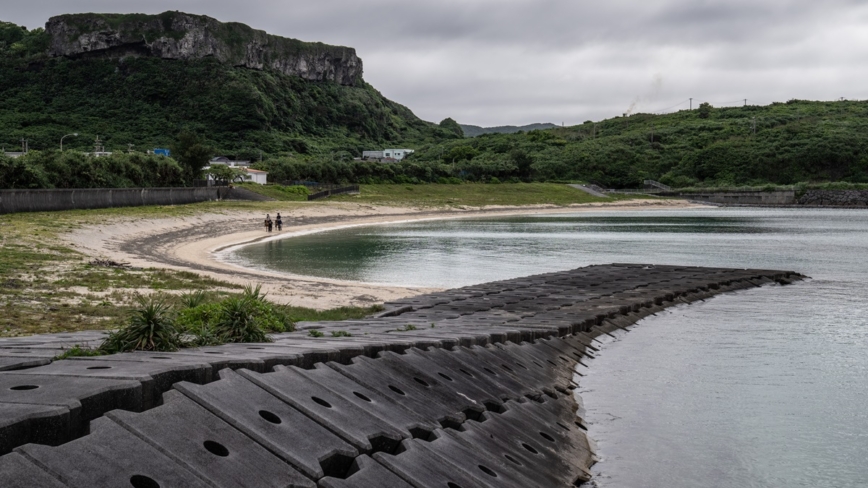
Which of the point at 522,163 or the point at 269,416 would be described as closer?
the point at 269,416

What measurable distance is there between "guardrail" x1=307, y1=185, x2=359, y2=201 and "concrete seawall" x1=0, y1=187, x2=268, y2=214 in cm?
2075

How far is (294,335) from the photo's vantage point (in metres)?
13.3

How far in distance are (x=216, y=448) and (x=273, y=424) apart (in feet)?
2.76

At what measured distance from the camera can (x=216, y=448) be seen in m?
6.50

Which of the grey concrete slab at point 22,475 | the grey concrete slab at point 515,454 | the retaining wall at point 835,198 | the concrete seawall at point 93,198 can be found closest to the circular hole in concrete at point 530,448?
the grey concrete slab at point 515,454

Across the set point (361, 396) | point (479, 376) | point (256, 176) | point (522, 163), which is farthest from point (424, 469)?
point (522, 163)

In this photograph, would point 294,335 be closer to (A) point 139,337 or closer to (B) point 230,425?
(A) point 139,337

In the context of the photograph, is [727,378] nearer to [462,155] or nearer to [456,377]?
[456,377]

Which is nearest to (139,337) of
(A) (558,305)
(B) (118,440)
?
(B) (118,440)

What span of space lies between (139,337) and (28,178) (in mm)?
59839

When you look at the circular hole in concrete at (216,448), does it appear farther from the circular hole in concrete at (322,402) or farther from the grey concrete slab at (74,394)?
the circular hole in concrete at (322,402)

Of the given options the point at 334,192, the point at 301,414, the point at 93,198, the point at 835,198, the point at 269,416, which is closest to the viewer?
the point at 269,416

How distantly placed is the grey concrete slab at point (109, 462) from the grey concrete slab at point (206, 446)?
11 cm

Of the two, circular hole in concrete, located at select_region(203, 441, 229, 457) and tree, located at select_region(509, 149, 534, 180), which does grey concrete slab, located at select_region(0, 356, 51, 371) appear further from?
tree, located at select_region(509, 149, 534, 180)
